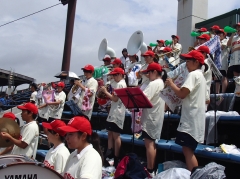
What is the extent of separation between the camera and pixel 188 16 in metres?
12.6

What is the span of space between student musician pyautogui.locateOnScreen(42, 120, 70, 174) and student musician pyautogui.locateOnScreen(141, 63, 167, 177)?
1.53 m

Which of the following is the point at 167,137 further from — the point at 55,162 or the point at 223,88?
the point at 55,162

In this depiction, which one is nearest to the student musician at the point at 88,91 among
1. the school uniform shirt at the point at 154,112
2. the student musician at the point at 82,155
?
Answer: the school uniform shirt at the point at 154,112

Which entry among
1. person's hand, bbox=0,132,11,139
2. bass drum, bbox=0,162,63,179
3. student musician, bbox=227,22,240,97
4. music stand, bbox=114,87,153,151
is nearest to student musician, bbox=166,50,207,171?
music stand, bbox=114,87,153,151

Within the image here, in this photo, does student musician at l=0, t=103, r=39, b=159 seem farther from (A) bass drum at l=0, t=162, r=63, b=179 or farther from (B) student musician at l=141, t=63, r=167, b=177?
(A) bass drum at l=0, t=162, r=63, b=179

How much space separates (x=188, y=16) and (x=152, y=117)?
8.19 metres

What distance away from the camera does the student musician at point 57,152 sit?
13.0 ft

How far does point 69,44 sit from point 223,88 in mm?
12229

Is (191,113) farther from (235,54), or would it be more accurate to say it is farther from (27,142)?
(235,54)

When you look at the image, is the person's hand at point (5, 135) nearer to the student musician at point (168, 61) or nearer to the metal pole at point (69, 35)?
the student musician at point (168, 61)

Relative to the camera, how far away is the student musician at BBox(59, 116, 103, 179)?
3080 mm

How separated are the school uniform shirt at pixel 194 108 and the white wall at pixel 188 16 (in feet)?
26.7

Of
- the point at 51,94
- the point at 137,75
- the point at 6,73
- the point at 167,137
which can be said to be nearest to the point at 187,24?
the point at 137,75

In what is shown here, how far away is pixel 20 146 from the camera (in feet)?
16.5
